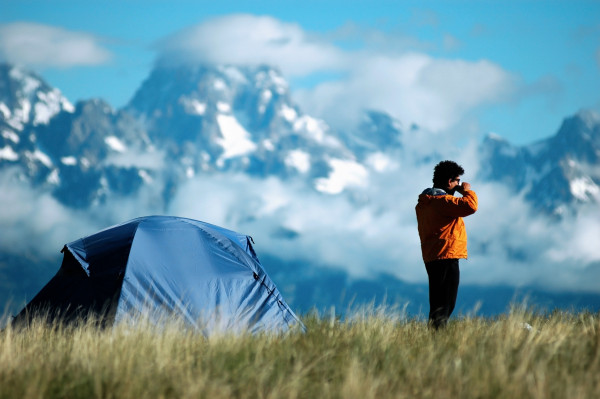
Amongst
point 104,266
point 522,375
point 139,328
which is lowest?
point 522,375

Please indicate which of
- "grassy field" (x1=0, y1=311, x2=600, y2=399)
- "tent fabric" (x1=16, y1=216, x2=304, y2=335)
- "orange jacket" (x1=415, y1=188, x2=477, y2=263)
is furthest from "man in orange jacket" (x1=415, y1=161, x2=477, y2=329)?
"tent fabric" (x1=16, y1=216, x2=304, y2=335)

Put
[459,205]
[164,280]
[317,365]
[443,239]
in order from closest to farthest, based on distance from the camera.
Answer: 1. [317,365]
2. [459,205]
3. [443,239]
4. [164,280]

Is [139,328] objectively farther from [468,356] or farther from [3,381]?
[468,356]

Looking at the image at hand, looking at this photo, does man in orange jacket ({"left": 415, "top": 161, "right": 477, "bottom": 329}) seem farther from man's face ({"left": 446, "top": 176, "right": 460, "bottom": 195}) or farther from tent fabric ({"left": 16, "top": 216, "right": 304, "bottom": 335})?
tent fabric ({"left": 16, "top": 216, "right": 304, "bottom": 335})

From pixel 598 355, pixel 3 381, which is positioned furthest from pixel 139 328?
pixel 598 355

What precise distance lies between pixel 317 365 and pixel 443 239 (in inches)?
112

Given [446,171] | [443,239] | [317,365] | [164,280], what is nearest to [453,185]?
[446,171]

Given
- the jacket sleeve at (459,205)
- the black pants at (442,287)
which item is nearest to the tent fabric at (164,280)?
the black pants at (442,287)

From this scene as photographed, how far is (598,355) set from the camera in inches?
283

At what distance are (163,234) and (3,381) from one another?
5154 mm

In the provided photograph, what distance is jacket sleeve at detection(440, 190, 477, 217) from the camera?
8852 mm

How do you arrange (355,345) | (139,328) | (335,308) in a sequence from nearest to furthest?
1. (355,345)
2. (139,328)
3. (335,308)

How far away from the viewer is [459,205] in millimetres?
8914

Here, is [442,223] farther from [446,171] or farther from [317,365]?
[317,365]
